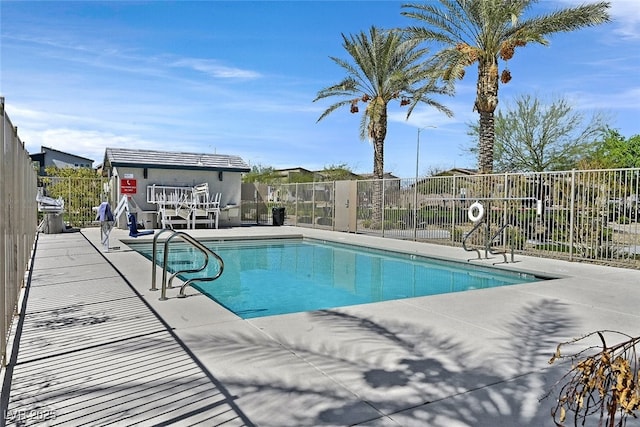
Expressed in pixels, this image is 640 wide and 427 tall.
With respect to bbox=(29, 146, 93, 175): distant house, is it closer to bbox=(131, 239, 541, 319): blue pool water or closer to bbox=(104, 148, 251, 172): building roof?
bbox=(104, 148, 251, 172): building roof

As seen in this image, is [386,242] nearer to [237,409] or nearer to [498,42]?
[498,42]

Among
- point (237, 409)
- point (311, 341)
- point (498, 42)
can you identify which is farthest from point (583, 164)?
point (237, 409)

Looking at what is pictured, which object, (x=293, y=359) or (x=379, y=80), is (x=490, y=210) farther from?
(x=293, y=359)

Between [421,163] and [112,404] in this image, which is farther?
[421,163]

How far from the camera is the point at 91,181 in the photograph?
67.5ft

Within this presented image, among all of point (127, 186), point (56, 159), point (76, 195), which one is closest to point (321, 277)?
point (127, 186)

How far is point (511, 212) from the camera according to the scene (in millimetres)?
12656

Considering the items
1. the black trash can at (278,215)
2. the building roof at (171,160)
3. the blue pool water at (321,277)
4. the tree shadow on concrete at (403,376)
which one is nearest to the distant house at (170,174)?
the building roof at (171,160)

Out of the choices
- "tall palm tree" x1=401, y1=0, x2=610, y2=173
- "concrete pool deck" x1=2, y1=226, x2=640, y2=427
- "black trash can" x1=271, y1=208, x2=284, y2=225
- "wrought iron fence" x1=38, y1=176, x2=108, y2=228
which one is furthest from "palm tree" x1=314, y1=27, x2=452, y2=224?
"concrete pool deck" x1=2, y1=226, x2=640, y2=427

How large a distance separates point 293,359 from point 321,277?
6207 mm

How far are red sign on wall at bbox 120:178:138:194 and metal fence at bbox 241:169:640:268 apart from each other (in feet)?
27.5

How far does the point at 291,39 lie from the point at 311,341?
16848 mm

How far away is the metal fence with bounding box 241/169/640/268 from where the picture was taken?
10.3m

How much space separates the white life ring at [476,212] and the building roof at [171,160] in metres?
12.7
